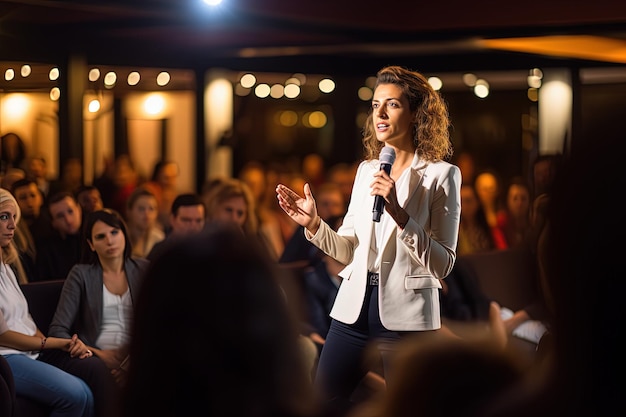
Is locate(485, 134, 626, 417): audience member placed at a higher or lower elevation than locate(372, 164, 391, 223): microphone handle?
higher

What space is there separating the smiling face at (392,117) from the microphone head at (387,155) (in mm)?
55

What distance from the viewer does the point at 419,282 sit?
3.42 meters

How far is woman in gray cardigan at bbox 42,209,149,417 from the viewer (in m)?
4.46

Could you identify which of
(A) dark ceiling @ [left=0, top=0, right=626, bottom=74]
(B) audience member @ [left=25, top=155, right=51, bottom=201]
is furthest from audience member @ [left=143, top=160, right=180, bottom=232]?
(B) audience member @ [left=25, top=155, right=51, bottom=201]

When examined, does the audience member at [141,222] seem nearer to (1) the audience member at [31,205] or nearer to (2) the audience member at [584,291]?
(1) the audience member at [31,205]

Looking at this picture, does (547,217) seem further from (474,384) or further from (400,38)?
(400,38)

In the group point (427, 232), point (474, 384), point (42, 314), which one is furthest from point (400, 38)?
point (474, 384)

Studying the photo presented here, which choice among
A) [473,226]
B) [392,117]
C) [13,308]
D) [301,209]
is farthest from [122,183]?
[392,117]

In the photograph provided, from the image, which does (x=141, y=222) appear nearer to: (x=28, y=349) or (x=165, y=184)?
(x=28, y=349)

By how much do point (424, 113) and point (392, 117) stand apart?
4.7 inches

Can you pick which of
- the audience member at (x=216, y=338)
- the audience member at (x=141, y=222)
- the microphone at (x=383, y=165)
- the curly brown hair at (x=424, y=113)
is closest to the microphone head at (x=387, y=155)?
the microphone at (x=383, y=165)

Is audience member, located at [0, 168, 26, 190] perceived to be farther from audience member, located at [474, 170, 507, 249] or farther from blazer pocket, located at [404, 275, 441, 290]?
audience member, located at [474, 170, 507, 249]

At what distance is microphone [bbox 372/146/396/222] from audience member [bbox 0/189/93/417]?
1700 mm

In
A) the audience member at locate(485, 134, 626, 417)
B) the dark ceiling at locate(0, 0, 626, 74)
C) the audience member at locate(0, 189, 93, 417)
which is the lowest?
the audience member at locate(0, 189, 93, 417)
